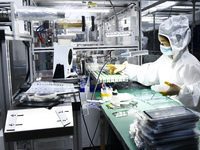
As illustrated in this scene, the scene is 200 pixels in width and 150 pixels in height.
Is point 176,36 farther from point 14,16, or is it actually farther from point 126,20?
point 14,16

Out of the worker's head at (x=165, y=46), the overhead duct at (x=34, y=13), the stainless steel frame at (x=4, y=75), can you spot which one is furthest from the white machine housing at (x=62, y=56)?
the worker's head at (x=165, y=46)

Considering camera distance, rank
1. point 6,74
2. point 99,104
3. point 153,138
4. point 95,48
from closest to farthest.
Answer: point 153,138 → point 6,74 → point 99,104 → point 95,48

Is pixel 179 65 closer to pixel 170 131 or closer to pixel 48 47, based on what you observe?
pixel 170 131

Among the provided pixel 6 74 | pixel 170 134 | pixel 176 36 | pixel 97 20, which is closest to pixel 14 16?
pixel 6 74

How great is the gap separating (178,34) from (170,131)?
4.10 ft

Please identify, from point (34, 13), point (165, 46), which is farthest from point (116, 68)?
point (34, 13)

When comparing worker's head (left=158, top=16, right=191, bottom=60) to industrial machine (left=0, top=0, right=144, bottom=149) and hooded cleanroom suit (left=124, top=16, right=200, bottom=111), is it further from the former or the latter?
industrial machine (left=0, top=0, right=144, bottom=149)

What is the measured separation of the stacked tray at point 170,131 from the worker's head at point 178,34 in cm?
107

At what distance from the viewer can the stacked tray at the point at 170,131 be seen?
92cm

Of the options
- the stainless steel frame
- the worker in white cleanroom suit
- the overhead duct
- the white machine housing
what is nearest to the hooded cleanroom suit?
the worker in white cleanroom suit

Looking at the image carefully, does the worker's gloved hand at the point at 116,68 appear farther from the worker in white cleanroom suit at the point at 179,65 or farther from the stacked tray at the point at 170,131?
the stacked tray at the point at 170,131

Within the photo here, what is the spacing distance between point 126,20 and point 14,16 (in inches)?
69.7

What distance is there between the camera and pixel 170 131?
36.8 inches

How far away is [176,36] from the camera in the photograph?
6.23 ft
